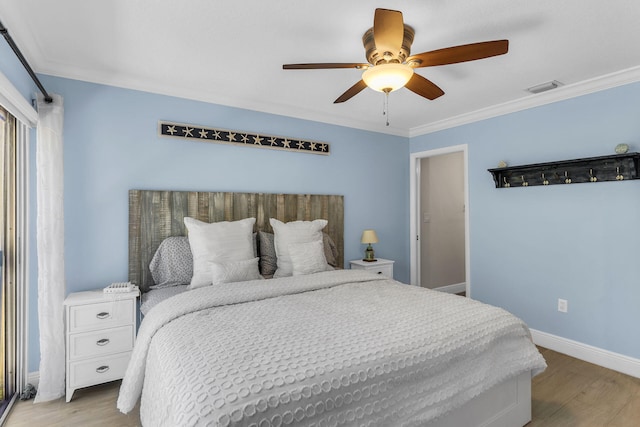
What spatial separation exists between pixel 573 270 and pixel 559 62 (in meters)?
1.74

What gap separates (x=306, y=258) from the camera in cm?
290

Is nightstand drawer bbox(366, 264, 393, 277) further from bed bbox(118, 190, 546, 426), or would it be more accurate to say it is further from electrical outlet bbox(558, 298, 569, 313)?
electrical outlet bbox(558, 298, 569, 313)

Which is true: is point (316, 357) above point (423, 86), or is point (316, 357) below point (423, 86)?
below

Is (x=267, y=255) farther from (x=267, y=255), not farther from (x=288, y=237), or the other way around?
(x=288, y=237)

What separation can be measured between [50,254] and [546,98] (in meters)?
4.16

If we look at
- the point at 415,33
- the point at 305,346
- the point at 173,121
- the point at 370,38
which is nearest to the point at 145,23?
the point at 173,121

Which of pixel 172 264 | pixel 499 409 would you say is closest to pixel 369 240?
pixel 172 264

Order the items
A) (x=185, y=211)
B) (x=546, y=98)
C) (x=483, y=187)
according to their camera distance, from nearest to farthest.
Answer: (x=185, y=211) < (x=546, y=98) < (x=483, y=187)

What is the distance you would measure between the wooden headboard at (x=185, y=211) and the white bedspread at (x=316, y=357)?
0.92 m

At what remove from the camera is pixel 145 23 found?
1.96 meters

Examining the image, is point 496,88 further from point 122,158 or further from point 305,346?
point 122,158

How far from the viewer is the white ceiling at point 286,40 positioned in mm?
1821

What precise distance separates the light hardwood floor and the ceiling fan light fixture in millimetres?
2157

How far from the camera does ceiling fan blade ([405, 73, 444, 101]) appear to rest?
212cm
